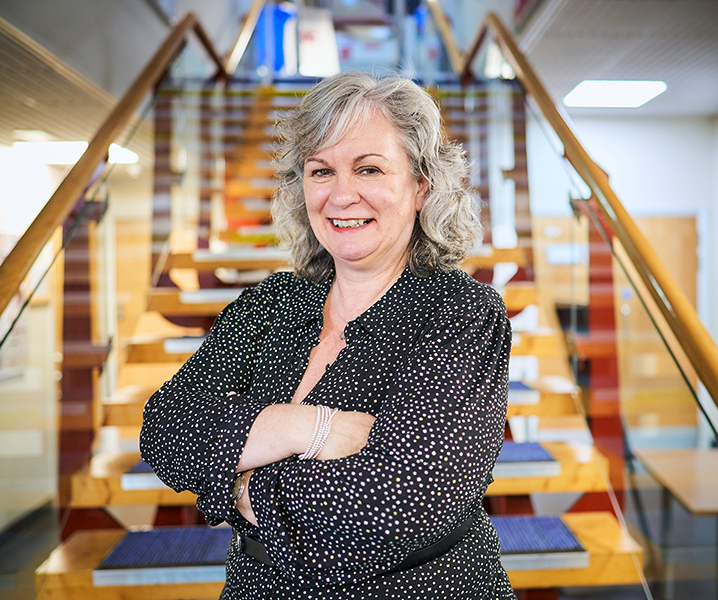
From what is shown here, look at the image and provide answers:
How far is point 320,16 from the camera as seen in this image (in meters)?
8.04

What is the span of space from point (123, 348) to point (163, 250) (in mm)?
1024

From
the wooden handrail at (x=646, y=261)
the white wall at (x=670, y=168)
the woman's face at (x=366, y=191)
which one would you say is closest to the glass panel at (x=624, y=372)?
the wooden handrail at (x=646, y=261)

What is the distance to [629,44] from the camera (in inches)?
172

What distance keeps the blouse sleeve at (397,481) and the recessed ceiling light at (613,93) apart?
497cm

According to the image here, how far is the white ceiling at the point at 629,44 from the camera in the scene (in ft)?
12.6

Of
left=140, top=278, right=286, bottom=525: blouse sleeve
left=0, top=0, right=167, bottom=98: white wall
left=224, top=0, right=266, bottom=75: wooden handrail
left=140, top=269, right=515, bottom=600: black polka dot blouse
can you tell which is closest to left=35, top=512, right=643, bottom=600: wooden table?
left=140, top=269, right=515, bottom=600: black polka dot blouse

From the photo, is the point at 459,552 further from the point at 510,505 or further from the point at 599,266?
the point at 599,266

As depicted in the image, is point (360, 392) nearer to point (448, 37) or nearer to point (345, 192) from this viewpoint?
point (345, 192)

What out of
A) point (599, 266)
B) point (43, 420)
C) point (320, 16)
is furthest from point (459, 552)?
point (320, 16)

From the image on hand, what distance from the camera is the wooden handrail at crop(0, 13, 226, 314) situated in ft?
5.45

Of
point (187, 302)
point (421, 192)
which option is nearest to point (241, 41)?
point (187, 302)

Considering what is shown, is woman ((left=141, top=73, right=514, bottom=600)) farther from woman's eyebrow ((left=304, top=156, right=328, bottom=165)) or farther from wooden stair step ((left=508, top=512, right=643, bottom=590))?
wooden stair step ((left=508, top=512, right=643, bottom=590))

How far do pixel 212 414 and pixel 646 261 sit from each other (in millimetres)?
1378

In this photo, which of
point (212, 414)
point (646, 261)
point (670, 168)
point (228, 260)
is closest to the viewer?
point (212, 414)
